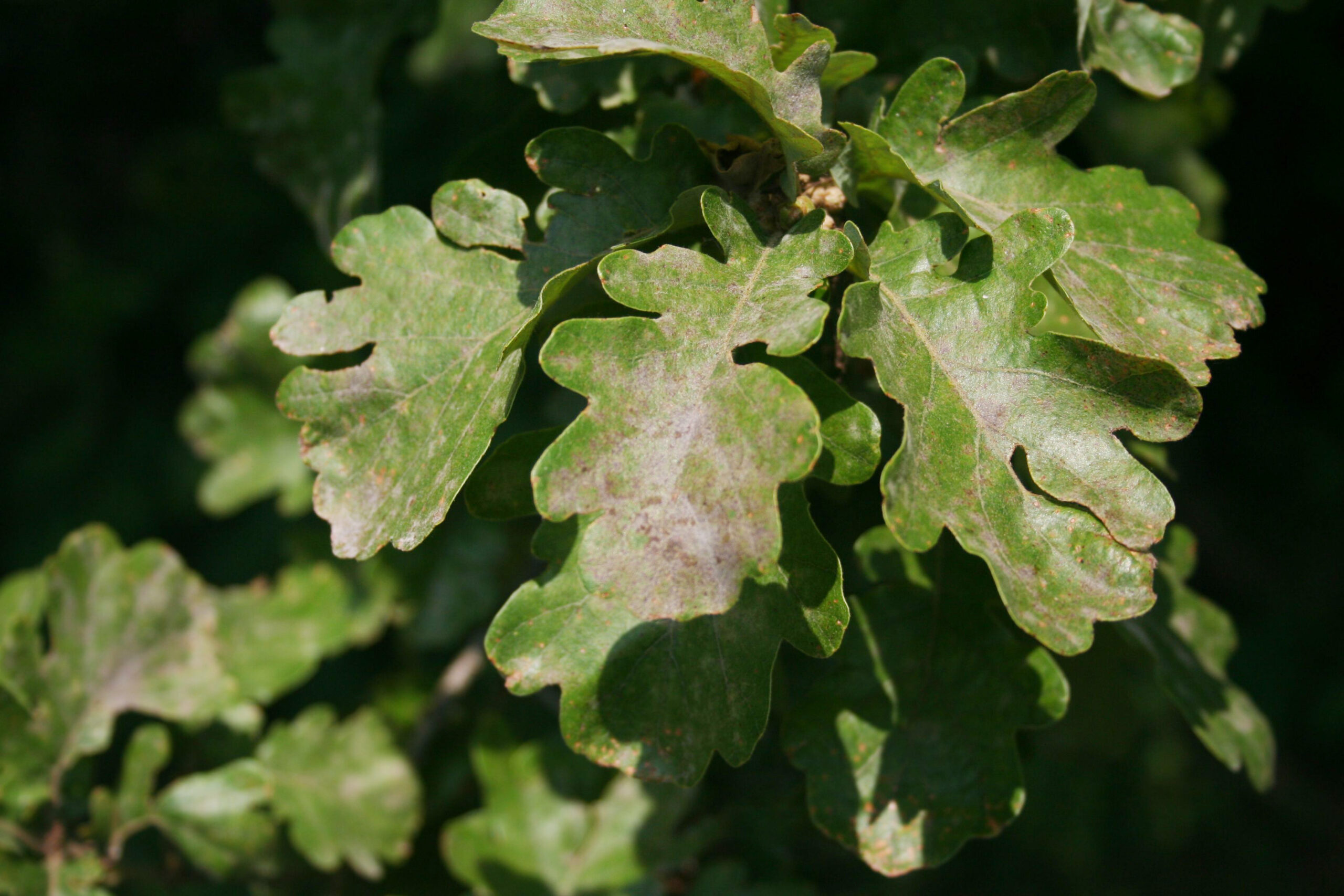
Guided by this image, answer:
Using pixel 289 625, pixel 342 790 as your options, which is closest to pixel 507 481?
pixel 342 790

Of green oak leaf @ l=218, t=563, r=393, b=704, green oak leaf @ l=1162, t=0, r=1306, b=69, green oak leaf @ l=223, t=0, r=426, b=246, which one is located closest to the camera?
green oak leaf @ l=1162, t=0, r=1306, b=69

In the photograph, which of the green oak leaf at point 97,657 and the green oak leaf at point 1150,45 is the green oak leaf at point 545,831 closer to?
the green oak leaf at point 97,657

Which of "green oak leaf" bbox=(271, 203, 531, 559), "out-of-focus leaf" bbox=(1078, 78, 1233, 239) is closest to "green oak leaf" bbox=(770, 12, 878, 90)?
"green oak leaf" bbox=(271, 203, 531, 559)

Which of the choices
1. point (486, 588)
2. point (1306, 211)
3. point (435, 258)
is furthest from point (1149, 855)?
point (435, 258)

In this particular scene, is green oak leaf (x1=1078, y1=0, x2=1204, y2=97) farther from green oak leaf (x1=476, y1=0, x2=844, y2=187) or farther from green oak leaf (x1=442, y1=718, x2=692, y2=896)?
green oak leaf (x1=442, y1=718, x2=692, y2=896)

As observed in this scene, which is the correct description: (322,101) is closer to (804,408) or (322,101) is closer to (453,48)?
(453,48)

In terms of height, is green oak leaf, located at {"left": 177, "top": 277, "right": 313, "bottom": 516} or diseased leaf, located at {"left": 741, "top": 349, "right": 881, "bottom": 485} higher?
diseased leaf, located at {"left": 741, "top": 349, "right": 881, "bottom": 485}

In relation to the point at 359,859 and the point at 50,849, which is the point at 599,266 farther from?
the point at 50,849
